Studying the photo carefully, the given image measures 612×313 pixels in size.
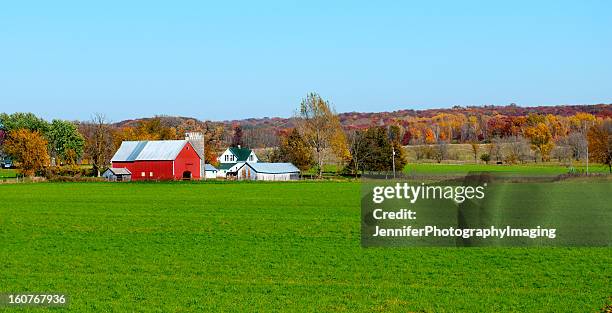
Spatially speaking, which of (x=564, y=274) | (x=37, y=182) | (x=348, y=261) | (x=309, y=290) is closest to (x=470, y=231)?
(x=309, y=290)

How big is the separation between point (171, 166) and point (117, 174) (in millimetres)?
6666

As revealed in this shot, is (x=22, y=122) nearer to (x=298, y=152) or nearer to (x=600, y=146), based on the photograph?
(x=298, y=152)

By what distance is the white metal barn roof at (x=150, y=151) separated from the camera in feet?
303

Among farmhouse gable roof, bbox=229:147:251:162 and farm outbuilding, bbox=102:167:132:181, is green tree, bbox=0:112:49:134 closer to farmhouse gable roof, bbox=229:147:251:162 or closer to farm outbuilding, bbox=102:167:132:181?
farmhouse gable roof, bbox=229:147:251:162

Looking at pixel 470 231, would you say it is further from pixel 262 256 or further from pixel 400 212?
pixel 262 256

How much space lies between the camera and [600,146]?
96.2m

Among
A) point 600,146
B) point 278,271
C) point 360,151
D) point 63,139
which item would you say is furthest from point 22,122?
point 278,271

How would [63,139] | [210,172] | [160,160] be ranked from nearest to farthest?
[160,160]
[210,172]
[63,139]

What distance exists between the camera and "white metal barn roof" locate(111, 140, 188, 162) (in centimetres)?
9250

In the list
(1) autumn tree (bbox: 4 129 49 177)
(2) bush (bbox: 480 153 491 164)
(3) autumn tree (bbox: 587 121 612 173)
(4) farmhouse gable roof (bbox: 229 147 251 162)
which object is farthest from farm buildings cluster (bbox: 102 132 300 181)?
(2) bush (bbox: 480 153 491 164)

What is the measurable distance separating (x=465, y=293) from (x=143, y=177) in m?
82.0

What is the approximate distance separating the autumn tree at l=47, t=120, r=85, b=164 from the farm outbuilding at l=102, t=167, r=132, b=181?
114 feet

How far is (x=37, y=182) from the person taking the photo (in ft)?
263

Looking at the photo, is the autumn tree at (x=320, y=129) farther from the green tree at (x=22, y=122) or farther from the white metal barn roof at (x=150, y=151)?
the green tree at (x=22, y=122)
